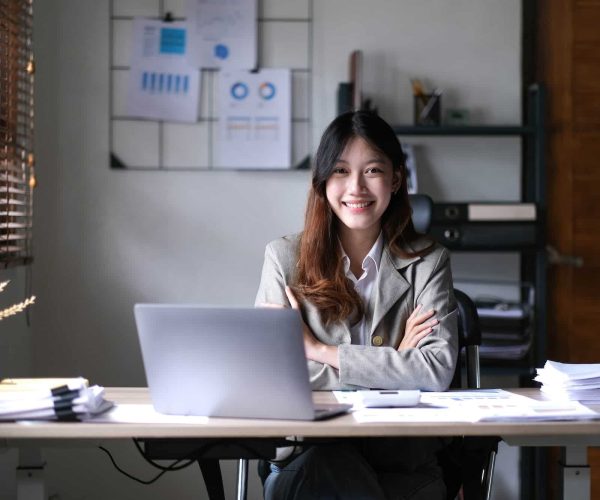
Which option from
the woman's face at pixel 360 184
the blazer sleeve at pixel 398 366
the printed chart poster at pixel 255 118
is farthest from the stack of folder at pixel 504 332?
the blazer sleeve at pixel 398 366

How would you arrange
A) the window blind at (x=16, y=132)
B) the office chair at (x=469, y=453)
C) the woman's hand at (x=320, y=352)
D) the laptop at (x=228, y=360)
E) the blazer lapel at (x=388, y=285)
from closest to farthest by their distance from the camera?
the laptop at (x=228, y=360) → the office chair at (x=469, y=453) → the woman's hand at (x=320, y=352) → the blazer lapel at (x=388, y=285) → the window blind at (x=16, y=132)

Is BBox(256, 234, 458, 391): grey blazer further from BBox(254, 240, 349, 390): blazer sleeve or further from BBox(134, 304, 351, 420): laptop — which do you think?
BBox(134, 304, 351, 420): laptop

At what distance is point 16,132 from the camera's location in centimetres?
296

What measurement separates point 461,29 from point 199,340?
2223mm

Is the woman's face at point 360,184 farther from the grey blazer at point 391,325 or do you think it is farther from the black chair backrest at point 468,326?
the black chair backrest at point 468,326

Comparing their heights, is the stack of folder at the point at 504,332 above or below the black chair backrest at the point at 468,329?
below

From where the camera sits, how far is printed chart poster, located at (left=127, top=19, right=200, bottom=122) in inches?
135

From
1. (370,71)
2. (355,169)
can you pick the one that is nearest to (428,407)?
(355,169)

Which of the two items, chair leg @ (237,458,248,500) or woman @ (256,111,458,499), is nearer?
woman @ (256,111,458,499)

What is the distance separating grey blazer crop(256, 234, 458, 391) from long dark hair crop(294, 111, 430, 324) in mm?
27

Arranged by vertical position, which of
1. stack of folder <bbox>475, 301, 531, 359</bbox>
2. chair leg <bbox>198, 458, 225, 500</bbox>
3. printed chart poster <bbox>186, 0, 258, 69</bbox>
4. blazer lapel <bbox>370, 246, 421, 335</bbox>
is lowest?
chair leg <bbox>198, 458, 225, 500</bbox>

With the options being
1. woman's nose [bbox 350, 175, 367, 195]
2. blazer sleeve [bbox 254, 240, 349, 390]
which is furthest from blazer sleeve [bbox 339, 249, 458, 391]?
woman's nose [bbox 350, 175, 367, 195]

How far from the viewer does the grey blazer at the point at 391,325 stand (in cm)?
199

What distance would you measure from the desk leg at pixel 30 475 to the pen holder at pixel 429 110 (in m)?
2.01
